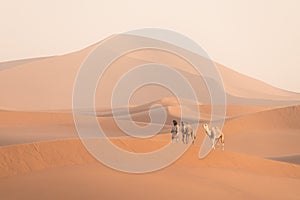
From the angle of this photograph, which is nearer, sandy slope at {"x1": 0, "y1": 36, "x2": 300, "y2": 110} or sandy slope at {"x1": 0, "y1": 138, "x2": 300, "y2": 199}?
sandy slope at {"x1": 0, "y1": 138, "x2": 300, "y2": 199}

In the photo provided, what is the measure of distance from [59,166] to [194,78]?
5332 cm

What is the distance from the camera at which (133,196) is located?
7508mm

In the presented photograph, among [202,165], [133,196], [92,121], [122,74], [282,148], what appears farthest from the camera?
[122,74]

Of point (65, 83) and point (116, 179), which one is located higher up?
point (65, 83)

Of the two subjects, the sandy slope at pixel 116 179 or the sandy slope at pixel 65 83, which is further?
the sandy slope at pixel 65 83

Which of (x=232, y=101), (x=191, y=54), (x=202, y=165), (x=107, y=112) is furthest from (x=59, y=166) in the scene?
(x=191, y=54)

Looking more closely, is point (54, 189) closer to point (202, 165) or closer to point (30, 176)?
point (30, 176)

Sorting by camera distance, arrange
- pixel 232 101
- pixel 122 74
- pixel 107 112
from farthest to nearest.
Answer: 1. pixel 122 74
2. pixel 232 101
3. pixel 107 112

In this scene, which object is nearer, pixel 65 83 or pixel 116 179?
pixel 116 179

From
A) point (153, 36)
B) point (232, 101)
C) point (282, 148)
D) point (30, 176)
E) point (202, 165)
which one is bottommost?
point (30, 176)

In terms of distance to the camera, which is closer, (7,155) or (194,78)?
(7,155)

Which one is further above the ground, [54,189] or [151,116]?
[151,116]

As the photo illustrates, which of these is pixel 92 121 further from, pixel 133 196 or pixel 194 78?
pixel 194 78

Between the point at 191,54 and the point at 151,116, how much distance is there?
156 feet
